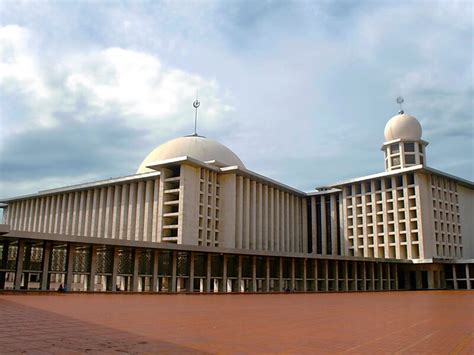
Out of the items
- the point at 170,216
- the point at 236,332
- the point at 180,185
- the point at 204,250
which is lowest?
the point at 236,332

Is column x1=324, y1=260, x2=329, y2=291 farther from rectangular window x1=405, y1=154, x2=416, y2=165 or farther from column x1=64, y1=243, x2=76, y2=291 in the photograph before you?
column x1=64, y1=243, x2=76, y2=291

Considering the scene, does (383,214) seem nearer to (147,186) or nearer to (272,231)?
(272,231)

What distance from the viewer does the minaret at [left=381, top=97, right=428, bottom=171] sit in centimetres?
6569

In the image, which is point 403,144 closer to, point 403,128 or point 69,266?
point 403,128

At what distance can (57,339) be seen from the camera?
312 inches

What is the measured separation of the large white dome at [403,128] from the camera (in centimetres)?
6635

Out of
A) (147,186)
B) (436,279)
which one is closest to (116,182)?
(147,186)

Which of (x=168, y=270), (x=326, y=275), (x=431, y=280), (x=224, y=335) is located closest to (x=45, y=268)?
(x=168, y=270)

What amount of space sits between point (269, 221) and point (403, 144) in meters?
22.6

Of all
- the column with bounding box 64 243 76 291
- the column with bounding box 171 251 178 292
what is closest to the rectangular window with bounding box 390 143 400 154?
the column with bounding box 171 251 178 292

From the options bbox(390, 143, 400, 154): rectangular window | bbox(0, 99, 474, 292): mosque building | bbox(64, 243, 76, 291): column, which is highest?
bbox(390, 143, 400, 154): rectangular window

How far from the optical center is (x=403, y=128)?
219ft

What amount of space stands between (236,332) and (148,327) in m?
2.00

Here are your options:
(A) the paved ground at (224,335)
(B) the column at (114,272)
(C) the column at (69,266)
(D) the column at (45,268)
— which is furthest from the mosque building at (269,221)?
(A) the paved ground at (224,335)
